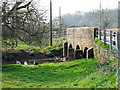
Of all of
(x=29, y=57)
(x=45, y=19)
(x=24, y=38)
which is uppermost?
(x=45, y=19)

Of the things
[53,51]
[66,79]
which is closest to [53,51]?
[53,51]

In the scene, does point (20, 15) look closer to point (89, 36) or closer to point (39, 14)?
point (39, 14)

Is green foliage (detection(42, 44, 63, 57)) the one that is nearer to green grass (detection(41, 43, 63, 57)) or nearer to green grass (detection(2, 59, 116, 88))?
green grass (detection(41, 43, 63, 57))

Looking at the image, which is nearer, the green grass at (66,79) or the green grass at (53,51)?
the green grass at (66,79)

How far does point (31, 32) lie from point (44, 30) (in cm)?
153

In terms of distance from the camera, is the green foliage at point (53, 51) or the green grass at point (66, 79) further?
the green foliage at point (53, 51)

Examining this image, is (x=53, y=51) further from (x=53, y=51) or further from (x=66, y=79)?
(x=66, y=79)

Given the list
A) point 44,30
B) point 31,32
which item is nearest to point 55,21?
point 44,30

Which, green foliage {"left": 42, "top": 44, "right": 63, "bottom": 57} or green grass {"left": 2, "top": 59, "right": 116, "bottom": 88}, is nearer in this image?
green grass {"left": 2, "top": 59, "right": 116, "bottom": 88}

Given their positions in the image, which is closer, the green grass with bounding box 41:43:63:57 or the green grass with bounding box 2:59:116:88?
the green grass with bounding box 2:59:116:88

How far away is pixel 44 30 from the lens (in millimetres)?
18938

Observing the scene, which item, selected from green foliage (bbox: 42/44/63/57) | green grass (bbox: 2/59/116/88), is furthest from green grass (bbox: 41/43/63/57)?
green grass (bbox: 2/59/116/88)

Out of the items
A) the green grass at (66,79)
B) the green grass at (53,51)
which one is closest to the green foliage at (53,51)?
the green grass at (53,51)

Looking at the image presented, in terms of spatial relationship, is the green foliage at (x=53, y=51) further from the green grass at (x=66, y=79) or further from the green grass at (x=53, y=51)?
the green grass at (x=66, y=79)
